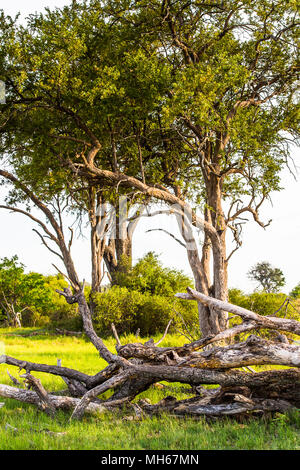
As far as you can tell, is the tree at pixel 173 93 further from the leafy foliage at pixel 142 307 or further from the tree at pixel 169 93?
the leafy foliage at pixel 142 307

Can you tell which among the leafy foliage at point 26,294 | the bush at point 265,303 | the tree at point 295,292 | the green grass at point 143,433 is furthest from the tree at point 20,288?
the green grass at point 143,433

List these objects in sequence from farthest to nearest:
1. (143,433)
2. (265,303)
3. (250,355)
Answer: (265,303) → (250,355) → (143,433)

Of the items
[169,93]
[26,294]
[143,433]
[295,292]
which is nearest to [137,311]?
[169,93]

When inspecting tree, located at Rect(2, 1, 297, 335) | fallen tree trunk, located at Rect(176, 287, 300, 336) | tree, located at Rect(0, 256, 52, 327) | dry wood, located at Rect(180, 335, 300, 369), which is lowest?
dry wood, located at Rect(180, 335, 300, 369)

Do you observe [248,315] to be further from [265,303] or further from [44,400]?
[265,303]

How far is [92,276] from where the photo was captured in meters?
25.1

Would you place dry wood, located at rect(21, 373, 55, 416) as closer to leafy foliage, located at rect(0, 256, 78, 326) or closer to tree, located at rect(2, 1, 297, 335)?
tree, located at rect(2, 1, 297, 335)

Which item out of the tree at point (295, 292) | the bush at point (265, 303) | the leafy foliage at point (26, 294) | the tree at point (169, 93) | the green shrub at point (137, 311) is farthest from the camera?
the tree at point (295, 292)

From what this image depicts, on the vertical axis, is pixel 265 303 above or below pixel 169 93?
below

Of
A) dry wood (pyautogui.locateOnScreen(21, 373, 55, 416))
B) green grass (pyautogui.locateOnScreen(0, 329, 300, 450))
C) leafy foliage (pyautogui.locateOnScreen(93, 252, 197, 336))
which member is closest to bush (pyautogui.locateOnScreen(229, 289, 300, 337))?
leafy foliage (pyautogui.locateOnScreen(93, 252, 197, 336))

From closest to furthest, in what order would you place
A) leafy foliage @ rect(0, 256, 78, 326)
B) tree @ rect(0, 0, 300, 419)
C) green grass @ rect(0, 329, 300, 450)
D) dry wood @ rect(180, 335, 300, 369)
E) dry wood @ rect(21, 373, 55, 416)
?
green grass @ rect(0, 329, 300, 450) → dry wood @ rect(180, 335, 300, 369) → dry wood @ rect(21, 373, 55, 416) → tree @ rect(0, 0, 300, 419) → leafy foliage @ rect(0, 256, 78, 326)

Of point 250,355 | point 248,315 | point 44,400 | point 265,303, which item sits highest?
point 265,303
